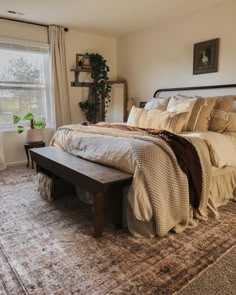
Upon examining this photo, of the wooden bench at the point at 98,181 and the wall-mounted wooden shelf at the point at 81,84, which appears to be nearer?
the wooden bench at the point at 98,181

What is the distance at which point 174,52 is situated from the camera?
393 cm

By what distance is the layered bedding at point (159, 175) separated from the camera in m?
1.86

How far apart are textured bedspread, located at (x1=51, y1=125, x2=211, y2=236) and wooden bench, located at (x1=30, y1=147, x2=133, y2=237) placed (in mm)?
95

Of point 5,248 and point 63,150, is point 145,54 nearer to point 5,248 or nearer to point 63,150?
point 63,150

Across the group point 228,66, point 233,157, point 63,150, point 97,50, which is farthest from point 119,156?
point 97,50

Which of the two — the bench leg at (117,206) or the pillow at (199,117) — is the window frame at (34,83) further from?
the bench leg at (117,206)

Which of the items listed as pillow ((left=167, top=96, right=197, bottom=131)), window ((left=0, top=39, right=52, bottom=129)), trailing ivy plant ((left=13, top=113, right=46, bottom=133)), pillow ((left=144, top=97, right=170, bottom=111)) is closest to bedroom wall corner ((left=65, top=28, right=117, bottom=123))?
window ((left=0, top=39, right=52, bottom=129))

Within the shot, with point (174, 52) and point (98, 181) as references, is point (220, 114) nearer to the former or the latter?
point (174, 52)

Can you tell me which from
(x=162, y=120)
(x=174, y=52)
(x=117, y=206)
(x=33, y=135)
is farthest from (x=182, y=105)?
(x=33, y=135)

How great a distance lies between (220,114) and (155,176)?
58.8 inches

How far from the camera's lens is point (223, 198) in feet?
8.43

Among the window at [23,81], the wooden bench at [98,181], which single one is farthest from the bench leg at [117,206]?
the window at [23,81]

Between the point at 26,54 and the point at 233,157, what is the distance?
141 inches

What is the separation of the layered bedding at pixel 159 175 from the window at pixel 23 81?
7.18 feet
